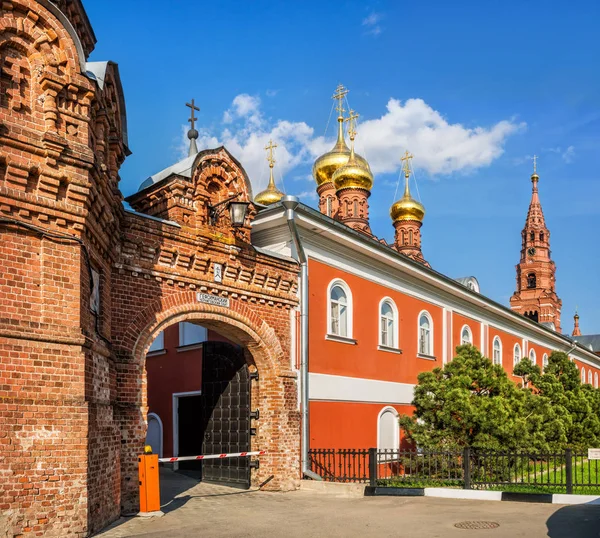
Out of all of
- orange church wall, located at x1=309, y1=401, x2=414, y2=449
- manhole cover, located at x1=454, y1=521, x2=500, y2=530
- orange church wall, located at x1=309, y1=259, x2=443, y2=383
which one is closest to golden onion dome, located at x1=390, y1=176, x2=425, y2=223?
orange church wall, located at x1=309, y1=259, x2=443, y2=383

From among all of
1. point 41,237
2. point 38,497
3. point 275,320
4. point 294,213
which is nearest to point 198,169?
point 294,213

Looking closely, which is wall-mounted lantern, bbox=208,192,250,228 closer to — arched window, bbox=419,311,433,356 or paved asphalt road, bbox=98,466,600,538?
paved asphalt road, bbox=98,466,600,538

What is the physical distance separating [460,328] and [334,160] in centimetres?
1635

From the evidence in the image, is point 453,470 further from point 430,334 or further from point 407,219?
point 407,219

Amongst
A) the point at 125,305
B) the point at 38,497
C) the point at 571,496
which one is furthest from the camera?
the point at 571,496

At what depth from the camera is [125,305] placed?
10.1 m

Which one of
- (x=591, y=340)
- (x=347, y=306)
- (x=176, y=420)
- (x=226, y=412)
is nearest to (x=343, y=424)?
(x=347, y=306)

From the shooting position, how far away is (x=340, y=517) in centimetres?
971

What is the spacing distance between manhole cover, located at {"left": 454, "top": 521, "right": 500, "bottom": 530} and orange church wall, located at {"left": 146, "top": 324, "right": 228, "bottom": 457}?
27.5 ft

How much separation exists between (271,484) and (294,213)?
5.29m

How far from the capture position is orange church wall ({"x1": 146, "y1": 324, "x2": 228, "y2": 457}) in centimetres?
1627

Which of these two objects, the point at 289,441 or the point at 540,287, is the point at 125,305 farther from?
the point at 540,287

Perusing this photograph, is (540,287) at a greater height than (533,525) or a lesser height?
greater

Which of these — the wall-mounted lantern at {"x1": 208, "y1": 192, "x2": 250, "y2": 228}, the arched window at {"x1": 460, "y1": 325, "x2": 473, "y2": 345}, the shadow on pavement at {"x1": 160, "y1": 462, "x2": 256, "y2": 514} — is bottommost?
the shadow on pavement at {"x1": 160, "y1": 462, "x2": 256, "y2": 514}
